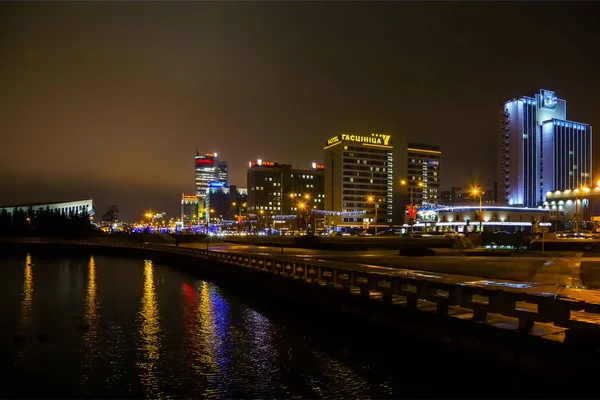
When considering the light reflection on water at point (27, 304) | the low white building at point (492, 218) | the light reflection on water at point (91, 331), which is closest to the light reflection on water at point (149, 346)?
the light reflection on water at point (91, 331)

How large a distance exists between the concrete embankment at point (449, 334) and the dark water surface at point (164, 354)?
2.70 meters

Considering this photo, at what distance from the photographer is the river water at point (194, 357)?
15.5 m

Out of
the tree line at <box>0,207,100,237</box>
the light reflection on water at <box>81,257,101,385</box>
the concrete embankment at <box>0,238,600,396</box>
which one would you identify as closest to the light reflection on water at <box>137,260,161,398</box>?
the light reflection on water at <box>81,257,101,385</box>

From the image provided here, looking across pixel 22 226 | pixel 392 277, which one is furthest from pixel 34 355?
pixel 22 226

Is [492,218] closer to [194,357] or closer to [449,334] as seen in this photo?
[449,334]

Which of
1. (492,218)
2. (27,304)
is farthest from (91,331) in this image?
(492,218)

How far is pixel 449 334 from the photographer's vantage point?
17.7 m

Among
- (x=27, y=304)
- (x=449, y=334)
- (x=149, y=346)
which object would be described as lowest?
(x=27, y=304)

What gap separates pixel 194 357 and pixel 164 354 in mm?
1444

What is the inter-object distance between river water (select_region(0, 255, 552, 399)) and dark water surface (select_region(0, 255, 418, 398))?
0.13ft

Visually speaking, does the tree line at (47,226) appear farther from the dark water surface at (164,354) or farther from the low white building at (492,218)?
the low white building at (492,218)

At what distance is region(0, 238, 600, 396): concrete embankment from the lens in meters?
13.0

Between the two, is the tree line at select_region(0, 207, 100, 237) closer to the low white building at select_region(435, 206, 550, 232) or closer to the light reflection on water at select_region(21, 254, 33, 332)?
the light reflection on water at select_region(21, 254, 33, 332)

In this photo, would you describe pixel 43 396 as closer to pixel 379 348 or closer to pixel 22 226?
pixel 379 348
